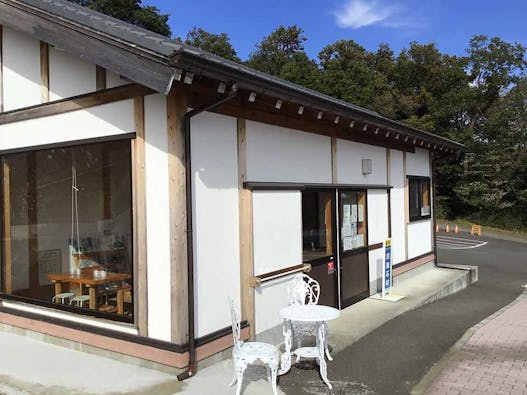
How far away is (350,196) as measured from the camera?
7.65 meters

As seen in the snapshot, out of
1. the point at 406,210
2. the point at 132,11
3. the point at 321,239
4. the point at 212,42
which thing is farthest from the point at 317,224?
the point at 212,42

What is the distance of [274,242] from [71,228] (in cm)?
280

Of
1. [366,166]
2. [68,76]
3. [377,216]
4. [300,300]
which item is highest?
[68,76]

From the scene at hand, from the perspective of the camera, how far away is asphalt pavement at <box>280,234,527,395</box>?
4520mm

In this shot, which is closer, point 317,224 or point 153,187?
point 153,187

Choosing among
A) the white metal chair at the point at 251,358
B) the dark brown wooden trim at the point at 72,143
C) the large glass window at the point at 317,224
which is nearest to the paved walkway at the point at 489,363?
the white metal chair at the point at 251,358

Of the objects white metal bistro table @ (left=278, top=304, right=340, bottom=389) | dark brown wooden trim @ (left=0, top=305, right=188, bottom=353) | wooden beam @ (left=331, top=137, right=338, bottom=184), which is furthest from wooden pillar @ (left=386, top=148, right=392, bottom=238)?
dark brown wooden trim @ (left=0, top=305, right=188, bottom=353)

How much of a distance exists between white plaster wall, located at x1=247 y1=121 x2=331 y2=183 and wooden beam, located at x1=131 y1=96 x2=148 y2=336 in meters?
1.28

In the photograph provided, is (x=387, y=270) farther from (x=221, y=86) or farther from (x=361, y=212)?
(x=221, y=86)

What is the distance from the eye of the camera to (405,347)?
5.69 meters

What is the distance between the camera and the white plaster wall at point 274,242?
5.41 meters

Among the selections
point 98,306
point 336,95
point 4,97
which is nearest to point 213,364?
point 98,306

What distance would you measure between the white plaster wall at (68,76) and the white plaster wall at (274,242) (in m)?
2.37

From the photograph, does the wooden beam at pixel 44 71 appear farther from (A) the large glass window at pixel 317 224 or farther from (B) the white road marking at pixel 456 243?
(B) the white road marking at pixel 456 243
